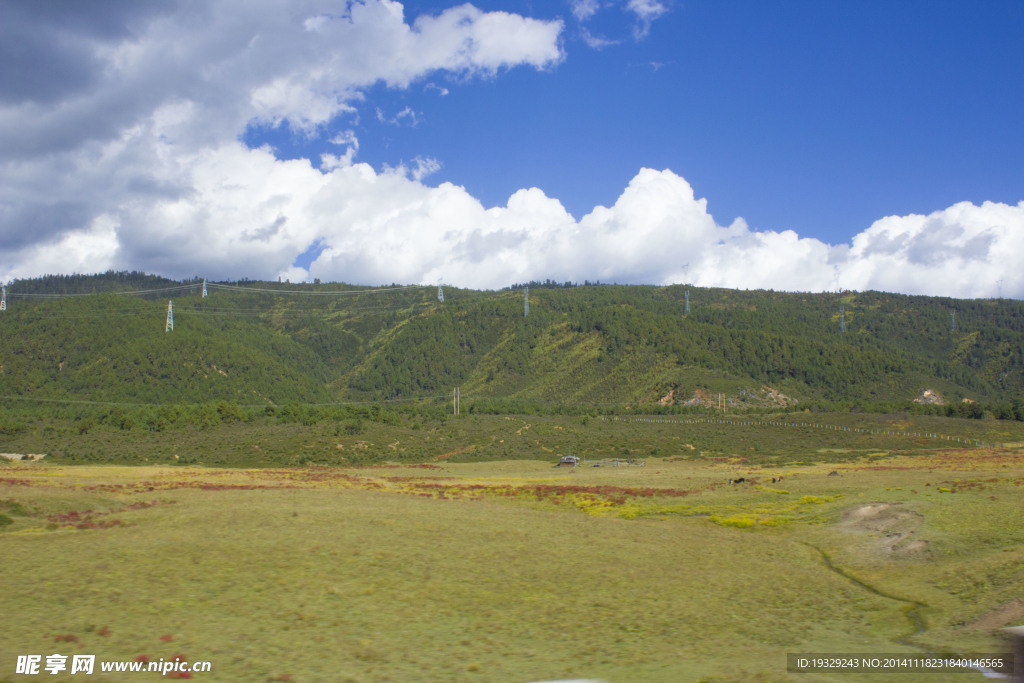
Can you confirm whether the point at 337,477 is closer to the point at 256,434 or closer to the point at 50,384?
the point at 256,434

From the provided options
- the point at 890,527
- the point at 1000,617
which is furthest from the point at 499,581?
the point at 890,527

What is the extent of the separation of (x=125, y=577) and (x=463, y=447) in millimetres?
85163

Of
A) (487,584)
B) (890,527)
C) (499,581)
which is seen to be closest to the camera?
(487,584)

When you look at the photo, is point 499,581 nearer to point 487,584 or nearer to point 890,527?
point 487,584

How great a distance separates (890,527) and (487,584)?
784 inches

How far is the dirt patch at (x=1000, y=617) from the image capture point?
56.1ft

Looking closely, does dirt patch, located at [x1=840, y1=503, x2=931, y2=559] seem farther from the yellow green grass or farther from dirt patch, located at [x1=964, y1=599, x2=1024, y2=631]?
dirt patch, located at [x1=964, y1=599, x2=1024, y2=631]

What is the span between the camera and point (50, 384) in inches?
6722

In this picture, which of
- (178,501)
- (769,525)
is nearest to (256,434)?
(178,501)

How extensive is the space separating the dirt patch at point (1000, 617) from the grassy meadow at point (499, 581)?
0.32 feet

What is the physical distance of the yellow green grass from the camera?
15.1 metres

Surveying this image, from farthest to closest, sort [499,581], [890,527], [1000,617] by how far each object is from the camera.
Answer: [890,527]
[499,581]
[1000,617]

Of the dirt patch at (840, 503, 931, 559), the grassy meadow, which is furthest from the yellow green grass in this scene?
the dirt patch at (840, 503, 931, 559)

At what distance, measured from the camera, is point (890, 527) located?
100ft
